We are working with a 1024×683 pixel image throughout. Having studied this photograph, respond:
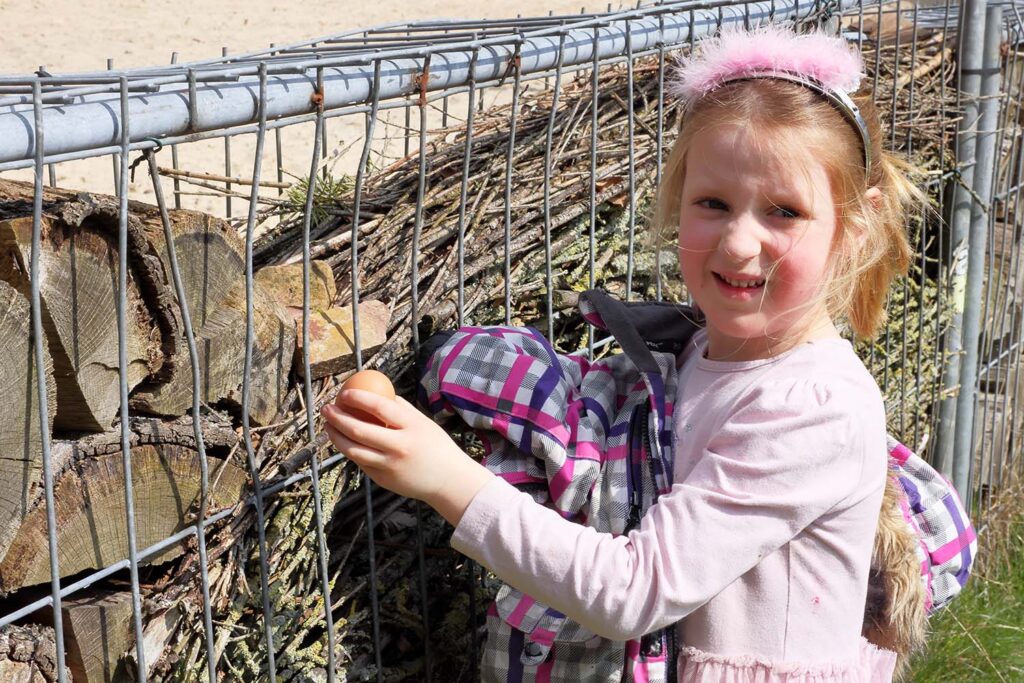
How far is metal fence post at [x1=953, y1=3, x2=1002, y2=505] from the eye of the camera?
12.3 ft

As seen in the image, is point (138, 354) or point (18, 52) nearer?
point (138, 354)

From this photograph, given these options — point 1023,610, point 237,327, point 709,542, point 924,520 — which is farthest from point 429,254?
point 1023,610

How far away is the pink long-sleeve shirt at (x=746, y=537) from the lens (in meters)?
1.61

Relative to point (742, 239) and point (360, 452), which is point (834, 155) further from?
point (360, 452)

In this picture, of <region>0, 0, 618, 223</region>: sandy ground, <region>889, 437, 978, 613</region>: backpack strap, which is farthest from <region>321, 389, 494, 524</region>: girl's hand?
<region>0, 0, 618, 223</region>: sandy ground

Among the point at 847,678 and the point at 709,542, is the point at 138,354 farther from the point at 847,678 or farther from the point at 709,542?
the point at 847,678

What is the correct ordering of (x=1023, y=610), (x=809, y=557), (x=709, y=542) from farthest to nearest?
(x=1023, y=610)
(x=809, y=557)
(x=709, y=542)

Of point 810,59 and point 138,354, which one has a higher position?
point 810,59

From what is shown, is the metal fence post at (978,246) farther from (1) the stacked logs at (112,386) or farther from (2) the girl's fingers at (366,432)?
(2) the girl's fingers at (366,432)

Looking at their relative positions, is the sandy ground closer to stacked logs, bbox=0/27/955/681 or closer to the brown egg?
stacked logs, bbox=0/27/955/681

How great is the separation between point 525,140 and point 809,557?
1.31 metres

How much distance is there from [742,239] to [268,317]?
791mm

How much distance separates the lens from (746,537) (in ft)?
5.32

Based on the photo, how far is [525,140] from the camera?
2689 mm
